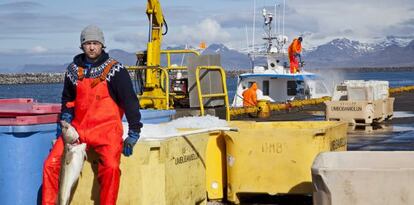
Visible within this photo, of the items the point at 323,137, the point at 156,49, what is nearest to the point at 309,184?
the point at 323,137

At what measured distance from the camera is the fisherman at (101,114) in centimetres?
531

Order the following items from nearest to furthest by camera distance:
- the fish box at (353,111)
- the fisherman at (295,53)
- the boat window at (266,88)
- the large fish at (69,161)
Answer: the large fish at (69,161) < the fish box at (353,111) < the fisherman at (295,53) < the boat window at (266,88)

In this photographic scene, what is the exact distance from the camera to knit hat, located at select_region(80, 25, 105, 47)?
534cm

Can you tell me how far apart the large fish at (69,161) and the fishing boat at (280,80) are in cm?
2502

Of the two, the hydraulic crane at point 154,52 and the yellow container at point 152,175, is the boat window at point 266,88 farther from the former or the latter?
the yellow container at point 152,175

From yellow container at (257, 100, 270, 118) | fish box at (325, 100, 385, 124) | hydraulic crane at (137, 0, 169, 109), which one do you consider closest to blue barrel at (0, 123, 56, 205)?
hydraulic crane at (137, 0, 169, 109)

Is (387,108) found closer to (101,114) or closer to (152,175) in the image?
(152,175)

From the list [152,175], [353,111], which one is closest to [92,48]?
[152,175]

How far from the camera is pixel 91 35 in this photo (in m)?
5.35

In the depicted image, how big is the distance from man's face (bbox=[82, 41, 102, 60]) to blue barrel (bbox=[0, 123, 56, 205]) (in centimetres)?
85

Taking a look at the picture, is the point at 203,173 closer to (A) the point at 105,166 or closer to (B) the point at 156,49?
(A) the point at 105,166

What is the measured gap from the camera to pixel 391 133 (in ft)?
51.1

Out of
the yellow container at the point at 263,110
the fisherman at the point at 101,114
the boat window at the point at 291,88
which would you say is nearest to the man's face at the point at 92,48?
the fisherman at the point at 101,114

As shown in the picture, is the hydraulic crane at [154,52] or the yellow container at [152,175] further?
the hydraulic crane at [154,52]
